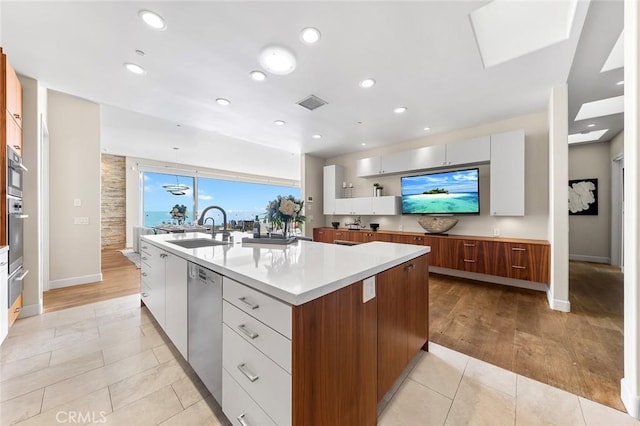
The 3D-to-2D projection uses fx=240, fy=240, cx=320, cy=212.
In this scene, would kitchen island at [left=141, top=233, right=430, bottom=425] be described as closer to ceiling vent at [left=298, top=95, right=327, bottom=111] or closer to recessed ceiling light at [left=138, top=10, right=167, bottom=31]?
recessed ceiling light at [left=138, top=10, right=167, bottom=31]

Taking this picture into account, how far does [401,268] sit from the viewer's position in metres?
1.52

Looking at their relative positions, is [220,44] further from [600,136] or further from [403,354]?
[600,136]

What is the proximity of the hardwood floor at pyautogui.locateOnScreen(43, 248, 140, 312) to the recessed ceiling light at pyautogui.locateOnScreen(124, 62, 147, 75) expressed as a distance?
2718 mm

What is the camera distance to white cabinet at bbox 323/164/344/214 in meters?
5.69

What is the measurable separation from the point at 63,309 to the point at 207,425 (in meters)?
2.70

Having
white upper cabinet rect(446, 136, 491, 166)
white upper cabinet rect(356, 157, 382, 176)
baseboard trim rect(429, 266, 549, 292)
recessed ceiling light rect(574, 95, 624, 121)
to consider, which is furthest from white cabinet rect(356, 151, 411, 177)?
recessed ceiling light rect(574, 95, 624, 121)

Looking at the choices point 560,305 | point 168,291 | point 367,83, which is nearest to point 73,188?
point 168,291

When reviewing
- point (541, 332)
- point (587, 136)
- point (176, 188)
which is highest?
point (587, 136)

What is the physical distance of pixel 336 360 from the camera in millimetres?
1003

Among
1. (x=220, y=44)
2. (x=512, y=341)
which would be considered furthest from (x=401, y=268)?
(x=220, y=44)

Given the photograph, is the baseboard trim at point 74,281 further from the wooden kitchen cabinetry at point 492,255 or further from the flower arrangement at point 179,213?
the wooden kitchen cabinetry at point 492,255

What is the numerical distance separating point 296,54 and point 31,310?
12.5 ft

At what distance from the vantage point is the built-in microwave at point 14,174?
6.84 feet

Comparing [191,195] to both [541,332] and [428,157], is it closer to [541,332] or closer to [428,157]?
[428,157]
